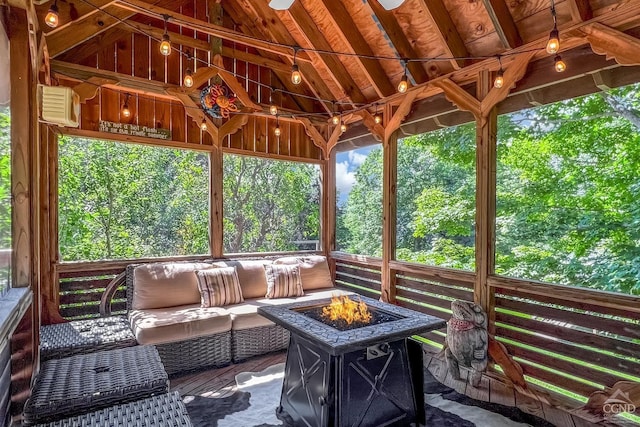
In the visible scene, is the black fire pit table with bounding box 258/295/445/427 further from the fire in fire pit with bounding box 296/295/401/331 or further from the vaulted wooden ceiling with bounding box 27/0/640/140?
the vaulted wooden ceiling with bounding box 27/0/640/140

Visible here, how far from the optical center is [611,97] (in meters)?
2.90

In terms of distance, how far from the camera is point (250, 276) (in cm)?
426

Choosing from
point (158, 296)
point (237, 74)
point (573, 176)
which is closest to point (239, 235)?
point (158, 296)

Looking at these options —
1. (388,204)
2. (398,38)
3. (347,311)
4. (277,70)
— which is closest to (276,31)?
(277,70)

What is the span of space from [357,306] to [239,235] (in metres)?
3.13

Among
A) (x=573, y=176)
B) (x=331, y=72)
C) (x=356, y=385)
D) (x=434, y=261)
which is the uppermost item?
(x=331, y=72)

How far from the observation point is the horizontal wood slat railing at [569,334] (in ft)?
8.36

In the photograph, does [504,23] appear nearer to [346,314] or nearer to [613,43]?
[613,43]

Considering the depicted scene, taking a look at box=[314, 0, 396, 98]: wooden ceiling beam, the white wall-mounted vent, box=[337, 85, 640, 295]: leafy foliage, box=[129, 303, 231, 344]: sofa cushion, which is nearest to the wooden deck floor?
box=[129, 303, 231, 344]: sofa cushion

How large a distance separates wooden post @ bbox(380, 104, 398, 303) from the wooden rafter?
2.15 meters

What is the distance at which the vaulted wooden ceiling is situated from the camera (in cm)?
271

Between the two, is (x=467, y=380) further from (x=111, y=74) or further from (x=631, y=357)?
(x=111, y=74)

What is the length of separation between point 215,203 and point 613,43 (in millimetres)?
4058

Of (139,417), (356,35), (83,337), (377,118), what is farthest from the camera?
(377,118)
